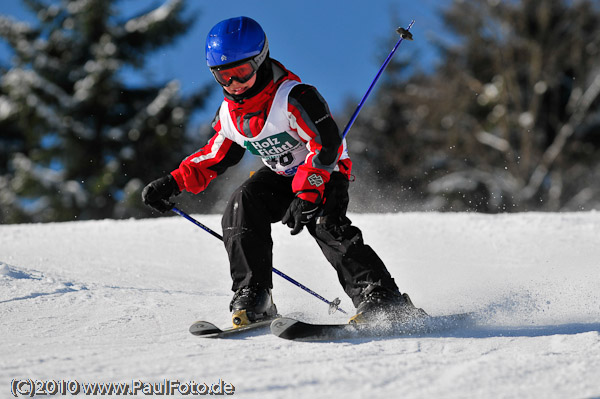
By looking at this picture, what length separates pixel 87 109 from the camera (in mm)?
19047

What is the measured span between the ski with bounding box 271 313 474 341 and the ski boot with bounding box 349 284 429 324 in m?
0.04

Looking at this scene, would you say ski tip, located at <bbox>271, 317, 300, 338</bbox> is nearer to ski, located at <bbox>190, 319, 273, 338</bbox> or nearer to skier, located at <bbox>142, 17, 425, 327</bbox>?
ski, located at <bbox>190, 319, 273, 338</bbox>

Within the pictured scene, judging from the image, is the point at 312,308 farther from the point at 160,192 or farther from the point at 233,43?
the point at 233,43

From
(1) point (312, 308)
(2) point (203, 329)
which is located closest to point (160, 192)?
(2) point (203, 329)

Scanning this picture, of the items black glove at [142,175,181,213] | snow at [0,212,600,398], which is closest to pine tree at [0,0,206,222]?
snow at [0,212,600,398]

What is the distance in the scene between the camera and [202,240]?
6062 millimetres

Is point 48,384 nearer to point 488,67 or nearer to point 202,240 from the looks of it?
point 202,240

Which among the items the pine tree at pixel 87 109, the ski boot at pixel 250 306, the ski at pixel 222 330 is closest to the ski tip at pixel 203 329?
the ski at pixel 222 330

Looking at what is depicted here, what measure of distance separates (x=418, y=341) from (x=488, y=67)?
758 inches

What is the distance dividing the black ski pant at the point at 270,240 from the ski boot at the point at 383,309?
4 cm

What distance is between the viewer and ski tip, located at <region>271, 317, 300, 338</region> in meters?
2.67

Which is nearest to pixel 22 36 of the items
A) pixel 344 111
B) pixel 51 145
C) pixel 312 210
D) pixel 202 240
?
pixel 51 145

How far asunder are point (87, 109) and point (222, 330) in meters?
17.6

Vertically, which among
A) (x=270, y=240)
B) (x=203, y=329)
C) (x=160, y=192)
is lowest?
(x=203, y=329)
